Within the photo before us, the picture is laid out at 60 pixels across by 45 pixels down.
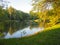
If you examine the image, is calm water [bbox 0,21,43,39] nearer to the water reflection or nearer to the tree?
the water reflection

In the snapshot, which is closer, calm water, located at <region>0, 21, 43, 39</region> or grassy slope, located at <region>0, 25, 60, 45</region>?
grassy slope, located at <region>0, 25, 60, 45</region>

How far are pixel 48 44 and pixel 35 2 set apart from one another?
66.9 feet

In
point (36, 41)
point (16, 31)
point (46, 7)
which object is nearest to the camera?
point (36, 41)

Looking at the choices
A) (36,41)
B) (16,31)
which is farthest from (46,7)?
(36,41)

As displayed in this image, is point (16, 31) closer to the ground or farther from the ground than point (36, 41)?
closer to the ground

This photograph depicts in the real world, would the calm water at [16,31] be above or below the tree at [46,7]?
below

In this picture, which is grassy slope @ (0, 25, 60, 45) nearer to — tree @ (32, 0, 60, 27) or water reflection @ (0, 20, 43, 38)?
water reflection @ (0, 20, 43, 38)

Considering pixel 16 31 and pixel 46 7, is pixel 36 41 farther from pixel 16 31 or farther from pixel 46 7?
pixel 16 31

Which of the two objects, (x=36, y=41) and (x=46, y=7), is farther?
(x=46, y=7)

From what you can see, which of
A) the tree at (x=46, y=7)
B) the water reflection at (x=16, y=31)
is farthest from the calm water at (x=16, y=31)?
the tree at (x=46, y=7)

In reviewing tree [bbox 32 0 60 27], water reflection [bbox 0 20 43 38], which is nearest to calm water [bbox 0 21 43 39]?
water reflection [bbox 0 20 43 38]

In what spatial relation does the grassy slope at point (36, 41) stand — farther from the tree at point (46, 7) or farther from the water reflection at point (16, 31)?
the tree at point (46, 7)

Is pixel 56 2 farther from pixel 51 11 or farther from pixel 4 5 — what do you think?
pixel 4 5

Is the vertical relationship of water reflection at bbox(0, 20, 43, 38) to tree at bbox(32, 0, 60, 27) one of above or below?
below
